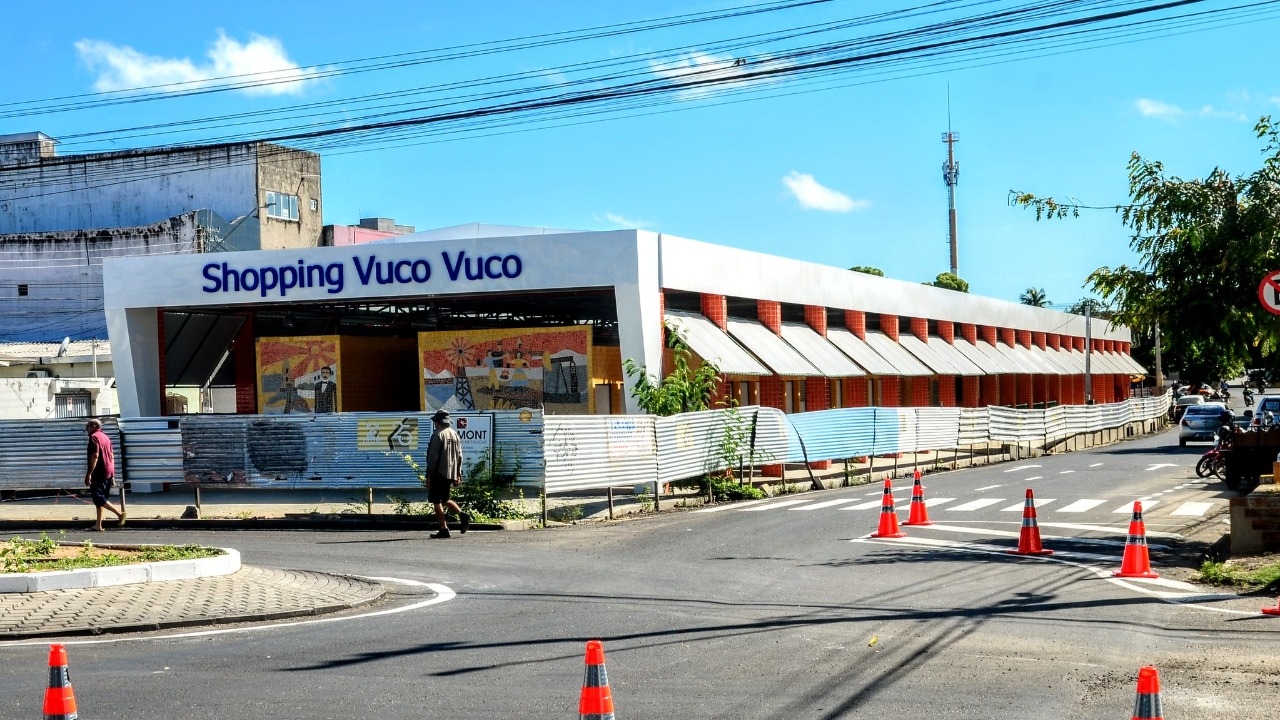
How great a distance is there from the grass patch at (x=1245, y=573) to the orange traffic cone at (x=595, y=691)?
9.24 metres

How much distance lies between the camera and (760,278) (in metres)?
34.7

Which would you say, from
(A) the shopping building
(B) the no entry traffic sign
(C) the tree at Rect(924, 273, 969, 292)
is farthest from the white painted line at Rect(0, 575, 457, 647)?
(C) the tree at Rect(924, 273, 969, 292)

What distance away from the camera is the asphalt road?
8016 millimetres

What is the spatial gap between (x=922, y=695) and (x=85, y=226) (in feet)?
194

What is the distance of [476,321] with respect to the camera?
38531mm

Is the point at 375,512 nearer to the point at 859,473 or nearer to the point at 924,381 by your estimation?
the point at 859,473

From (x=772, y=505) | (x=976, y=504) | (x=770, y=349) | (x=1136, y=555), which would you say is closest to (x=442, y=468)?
(x=772, y=505)

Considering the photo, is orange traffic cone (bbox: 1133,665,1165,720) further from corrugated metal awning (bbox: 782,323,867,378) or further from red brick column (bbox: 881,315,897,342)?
red brick column (bbox: 881,315,897,342)

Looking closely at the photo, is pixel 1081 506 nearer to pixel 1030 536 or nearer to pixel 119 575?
pixel 1030 536

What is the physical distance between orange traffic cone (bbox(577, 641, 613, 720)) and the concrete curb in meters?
9.33

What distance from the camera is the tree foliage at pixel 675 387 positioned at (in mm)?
27484

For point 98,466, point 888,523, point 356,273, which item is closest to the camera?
point 888,523

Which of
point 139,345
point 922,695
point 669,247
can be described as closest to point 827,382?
point 669,247

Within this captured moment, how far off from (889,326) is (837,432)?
543 inches
